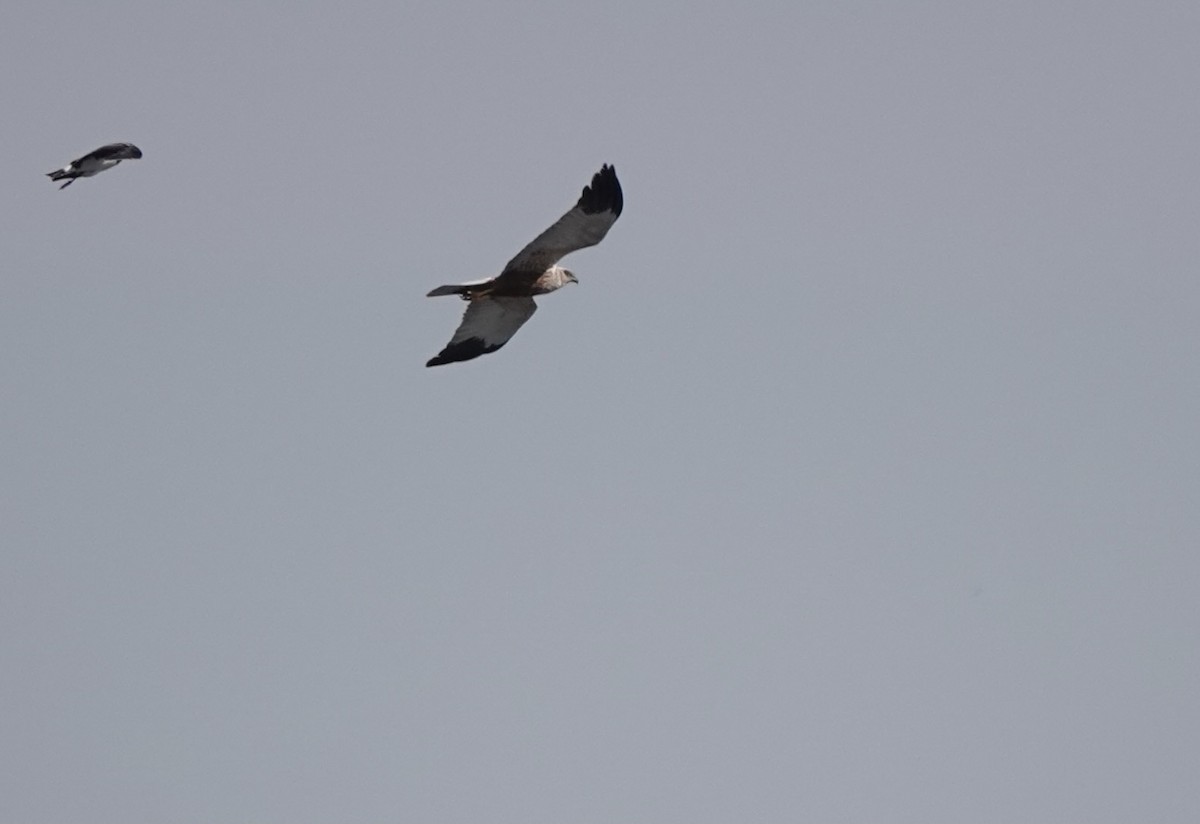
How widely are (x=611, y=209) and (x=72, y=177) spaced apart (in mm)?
8003

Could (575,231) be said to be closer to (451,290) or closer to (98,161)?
(451,290)

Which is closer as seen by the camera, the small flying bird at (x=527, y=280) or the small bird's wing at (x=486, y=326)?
the small flying bird at (x=527, y=280)

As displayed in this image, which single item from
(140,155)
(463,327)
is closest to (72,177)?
(140,155)

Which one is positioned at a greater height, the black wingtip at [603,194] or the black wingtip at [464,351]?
the black wingtip at [603,194]

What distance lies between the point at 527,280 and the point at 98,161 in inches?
263

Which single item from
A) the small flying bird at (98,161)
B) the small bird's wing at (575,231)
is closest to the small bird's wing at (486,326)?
the small bird's wing at (575,231)

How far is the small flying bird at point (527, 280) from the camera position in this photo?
123ft

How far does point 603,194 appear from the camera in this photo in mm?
37250

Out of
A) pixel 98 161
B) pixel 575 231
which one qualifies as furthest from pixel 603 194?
pixel 98 161

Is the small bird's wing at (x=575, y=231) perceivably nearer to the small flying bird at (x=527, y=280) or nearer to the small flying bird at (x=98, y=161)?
the small flying bird at (x=527, y=280)

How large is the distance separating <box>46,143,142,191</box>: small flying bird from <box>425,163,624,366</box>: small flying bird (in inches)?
215

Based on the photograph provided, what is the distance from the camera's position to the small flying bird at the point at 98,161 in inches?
1533

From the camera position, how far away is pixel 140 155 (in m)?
40.0

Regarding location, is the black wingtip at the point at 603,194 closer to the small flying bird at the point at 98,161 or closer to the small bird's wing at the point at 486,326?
the small bird's wing at the point at 486,326
